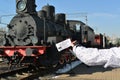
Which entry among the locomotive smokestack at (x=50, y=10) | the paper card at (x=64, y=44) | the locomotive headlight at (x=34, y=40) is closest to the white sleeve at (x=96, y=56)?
the paper card at (x=64, y=44)

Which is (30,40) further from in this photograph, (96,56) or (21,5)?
(96,56)

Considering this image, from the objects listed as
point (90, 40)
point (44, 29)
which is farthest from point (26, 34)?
point (90, 40)

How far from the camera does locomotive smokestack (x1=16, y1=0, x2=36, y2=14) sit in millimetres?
12891

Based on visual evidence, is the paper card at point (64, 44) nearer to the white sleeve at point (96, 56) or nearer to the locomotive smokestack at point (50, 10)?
the white sleeve at point (96, 56)

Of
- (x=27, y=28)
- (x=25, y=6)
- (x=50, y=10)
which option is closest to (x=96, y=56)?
(x=27, y=28)

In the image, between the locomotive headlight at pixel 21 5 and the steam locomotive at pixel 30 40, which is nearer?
the steam locomotive at pixel 30 40

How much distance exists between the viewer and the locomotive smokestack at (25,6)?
42.3ft

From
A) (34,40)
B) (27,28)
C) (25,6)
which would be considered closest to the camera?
(34,40)

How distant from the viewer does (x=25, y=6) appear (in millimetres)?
12922

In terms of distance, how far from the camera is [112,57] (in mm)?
5297

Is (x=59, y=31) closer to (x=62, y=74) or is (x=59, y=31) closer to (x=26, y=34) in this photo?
(x=26, y=34)

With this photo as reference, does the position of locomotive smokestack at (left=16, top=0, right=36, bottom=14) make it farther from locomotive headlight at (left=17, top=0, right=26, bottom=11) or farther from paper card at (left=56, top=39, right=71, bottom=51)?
paper card at (left=56, top=39, right=71, bottom=51)

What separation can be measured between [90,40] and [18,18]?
6.84m

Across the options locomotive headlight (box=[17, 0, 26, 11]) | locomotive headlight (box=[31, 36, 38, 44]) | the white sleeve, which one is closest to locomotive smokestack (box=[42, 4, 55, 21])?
locomotive headlight (box=[17, 0, 26, 11])
